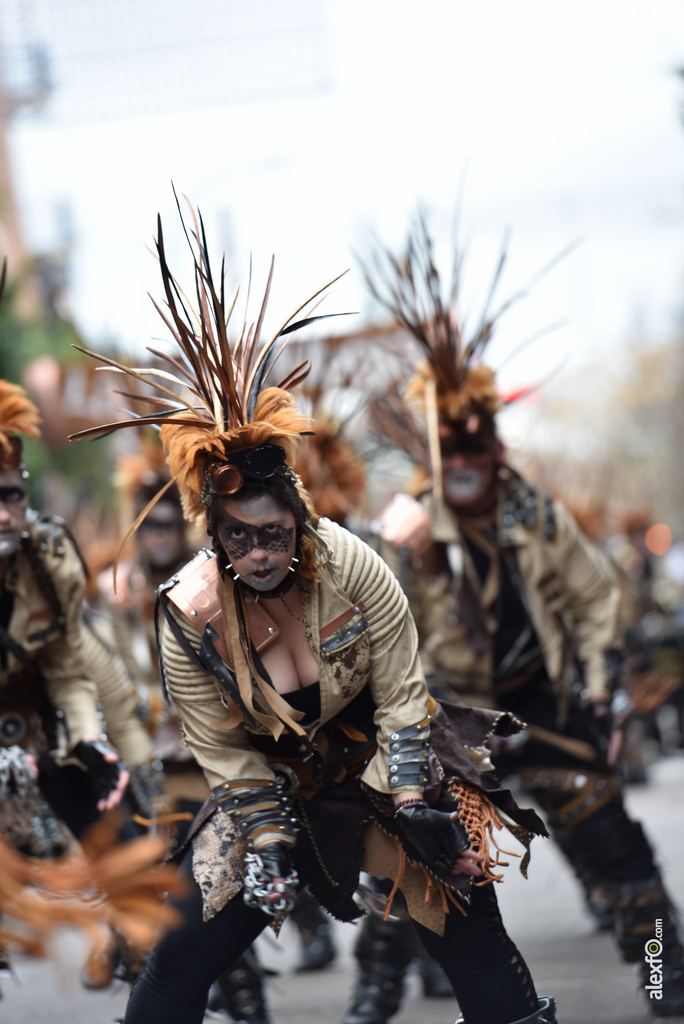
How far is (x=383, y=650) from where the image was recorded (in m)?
3.10

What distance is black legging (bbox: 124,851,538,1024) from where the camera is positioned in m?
2.95

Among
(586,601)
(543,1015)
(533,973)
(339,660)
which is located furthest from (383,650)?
(533,973)

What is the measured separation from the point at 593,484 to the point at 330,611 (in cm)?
920

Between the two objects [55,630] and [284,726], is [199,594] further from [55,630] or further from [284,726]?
[55,630]

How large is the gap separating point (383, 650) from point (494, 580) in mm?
1701

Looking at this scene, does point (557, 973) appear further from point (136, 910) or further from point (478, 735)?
point (136, 910)

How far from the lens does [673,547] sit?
16156 mm

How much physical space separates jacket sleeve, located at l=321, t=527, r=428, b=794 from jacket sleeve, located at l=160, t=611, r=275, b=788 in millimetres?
311

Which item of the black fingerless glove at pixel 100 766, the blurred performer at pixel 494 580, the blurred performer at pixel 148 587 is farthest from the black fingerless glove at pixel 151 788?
the blurred performer at pixel 494 580

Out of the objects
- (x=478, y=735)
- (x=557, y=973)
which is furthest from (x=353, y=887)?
(x=557, y=973)

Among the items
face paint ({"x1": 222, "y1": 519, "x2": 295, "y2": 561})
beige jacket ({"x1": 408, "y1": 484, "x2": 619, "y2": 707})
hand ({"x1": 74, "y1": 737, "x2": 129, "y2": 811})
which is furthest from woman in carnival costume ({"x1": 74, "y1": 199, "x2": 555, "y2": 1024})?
beige jacket ({"x1": 408, "y1": 484, "x2": 619, "y2": 707})

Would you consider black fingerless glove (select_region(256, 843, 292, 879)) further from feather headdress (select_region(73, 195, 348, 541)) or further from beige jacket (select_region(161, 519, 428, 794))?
feather headdress (select_region(73, 195, 348, 541))

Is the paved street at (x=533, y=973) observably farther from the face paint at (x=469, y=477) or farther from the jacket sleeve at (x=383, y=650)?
the face paint at (x=469, y=477)

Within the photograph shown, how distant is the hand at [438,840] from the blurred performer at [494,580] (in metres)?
1.53
